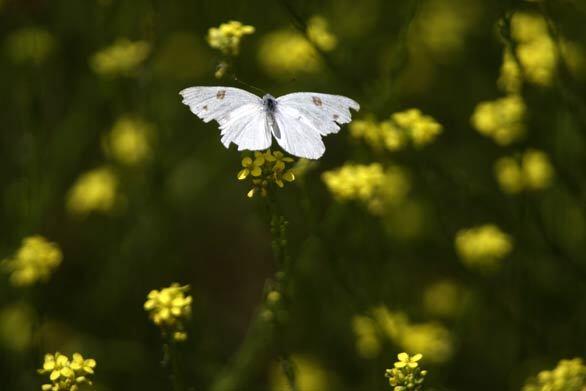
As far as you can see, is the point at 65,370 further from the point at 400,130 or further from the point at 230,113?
the point at 400,130

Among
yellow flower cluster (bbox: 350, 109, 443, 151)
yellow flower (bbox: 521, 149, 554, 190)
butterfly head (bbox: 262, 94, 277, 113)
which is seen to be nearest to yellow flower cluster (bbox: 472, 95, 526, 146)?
yellow flower (bbox: 521, 149, 554, 190)

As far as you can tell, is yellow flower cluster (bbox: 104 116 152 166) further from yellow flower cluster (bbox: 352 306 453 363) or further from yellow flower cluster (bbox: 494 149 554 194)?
yellow flower cluster (bbox: 494 149 554 194)

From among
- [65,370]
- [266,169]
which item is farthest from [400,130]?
[65,370]

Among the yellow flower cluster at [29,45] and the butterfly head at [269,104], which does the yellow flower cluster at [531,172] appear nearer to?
the butterfly head at [269,104]

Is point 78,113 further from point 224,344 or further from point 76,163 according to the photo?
point 224,344

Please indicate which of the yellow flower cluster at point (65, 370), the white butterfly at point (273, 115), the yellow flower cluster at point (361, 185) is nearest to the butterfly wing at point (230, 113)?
the white butterfly at point (273, 115)

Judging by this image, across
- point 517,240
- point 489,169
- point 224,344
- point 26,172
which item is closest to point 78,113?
point 26,172
